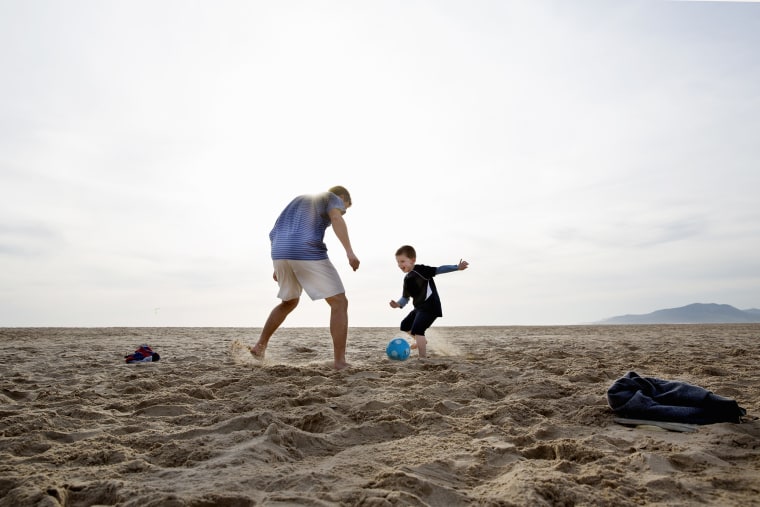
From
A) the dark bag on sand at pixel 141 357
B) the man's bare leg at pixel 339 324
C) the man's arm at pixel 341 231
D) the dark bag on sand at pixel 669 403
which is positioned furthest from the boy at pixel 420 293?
the dark bag on sand at pixel 669 403

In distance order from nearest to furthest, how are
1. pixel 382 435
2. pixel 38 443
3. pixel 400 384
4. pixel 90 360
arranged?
pixel 38 443 → pixel 382 435 → pixel 400 384 → pixel 90 360

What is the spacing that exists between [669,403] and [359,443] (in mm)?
1813

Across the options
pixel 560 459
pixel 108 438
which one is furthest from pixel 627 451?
pixel 108 438

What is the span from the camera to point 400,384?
406 centimetres

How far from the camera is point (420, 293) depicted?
6.61 metres

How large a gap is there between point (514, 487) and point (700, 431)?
1369mm

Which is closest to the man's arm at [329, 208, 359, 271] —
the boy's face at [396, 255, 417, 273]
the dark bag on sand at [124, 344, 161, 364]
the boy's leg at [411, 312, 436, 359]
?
the boy's face at [396, 255, 417, 273]

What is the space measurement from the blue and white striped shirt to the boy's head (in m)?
1.72

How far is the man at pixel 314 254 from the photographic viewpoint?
16.7 feet

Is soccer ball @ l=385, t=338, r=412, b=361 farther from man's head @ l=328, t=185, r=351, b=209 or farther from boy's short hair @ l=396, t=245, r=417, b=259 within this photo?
man's head @ l=328, t=185, r=351, b=209

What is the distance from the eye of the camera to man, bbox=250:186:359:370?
5.09 metres

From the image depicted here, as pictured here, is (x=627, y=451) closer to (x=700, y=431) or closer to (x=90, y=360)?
(x=700, y=431)

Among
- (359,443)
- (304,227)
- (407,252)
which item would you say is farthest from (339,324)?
(359,443)

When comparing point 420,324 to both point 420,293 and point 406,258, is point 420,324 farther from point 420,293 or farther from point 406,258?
point 406,258
